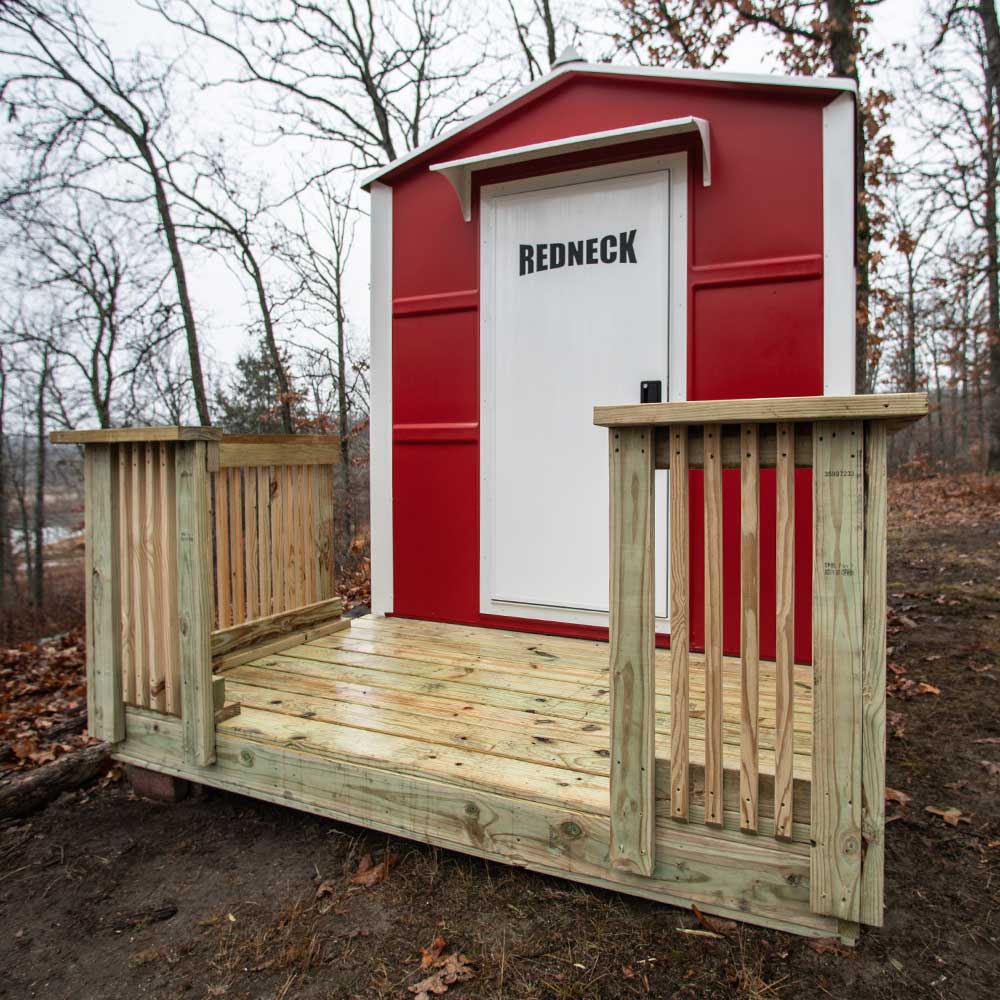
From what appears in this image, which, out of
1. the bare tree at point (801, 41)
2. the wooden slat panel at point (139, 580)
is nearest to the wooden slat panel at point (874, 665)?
the wooden slat panel at point (139, 580)

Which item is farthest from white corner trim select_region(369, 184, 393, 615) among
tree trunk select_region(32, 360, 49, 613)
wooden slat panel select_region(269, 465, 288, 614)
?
tree trunk select_region(32, 360, 49, 613)

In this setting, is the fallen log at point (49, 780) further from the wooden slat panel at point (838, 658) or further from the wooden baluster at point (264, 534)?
the wooden slat panel at point (838, 658)

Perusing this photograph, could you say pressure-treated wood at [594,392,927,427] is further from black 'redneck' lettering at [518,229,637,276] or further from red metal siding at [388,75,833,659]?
black 'redneck' lettering at [518,229,637,276]

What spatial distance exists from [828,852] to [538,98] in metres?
3.53

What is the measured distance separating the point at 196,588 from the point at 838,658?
197 cm

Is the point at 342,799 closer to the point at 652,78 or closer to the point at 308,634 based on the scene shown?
the point at 308,634

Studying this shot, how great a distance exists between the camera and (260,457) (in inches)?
122

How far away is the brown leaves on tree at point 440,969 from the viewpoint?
1.63 meters

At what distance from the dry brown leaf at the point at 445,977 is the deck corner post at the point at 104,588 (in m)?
1.57

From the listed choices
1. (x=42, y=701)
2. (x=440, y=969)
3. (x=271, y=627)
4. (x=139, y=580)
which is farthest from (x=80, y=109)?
(x=440, y=969)

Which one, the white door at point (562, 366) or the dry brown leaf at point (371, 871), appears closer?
the dry brown leaf at point (371, 871)

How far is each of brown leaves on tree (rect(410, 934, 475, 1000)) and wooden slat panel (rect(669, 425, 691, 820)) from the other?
0.66 metres

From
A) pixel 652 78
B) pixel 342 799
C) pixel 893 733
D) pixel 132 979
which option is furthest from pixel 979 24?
pixel 132 979

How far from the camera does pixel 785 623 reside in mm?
1561
